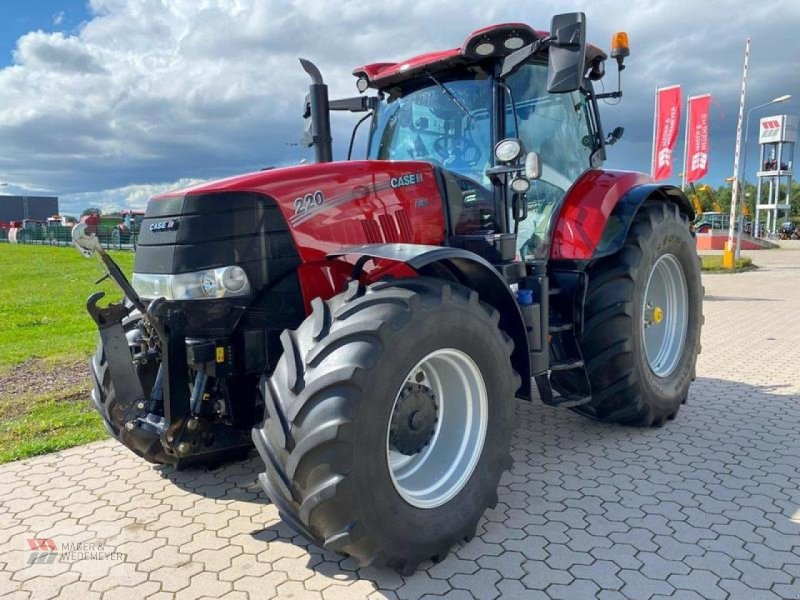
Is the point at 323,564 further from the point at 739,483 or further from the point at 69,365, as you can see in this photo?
the point at 69,365

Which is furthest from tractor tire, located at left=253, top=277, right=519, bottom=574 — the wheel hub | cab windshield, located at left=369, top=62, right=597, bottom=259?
cab windshield, located at left=369, top=62, right=597, bottom=259

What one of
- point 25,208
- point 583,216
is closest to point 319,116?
point 583,216

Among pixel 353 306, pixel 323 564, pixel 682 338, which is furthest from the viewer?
pixel 682 338

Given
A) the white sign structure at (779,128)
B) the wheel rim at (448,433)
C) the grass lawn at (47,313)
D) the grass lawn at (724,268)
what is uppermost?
the white sign structure at (779,128)

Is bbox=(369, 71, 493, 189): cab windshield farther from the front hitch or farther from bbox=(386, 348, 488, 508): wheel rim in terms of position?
the front hitch

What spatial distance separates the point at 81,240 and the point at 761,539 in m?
3.56

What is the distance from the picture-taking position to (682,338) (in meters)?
5.14

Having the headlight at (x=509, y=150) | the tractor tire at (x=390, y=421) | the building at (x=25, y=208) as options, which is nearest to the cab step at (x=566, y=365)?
the tractor tire at (x=390, y=421)

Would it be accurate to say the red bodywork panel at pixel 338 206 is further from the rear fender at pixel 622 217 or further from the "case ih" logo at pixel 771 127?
the "case ih" logo at pixel 771 127

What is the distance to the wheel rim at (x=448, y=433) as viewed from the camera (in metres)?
2.99

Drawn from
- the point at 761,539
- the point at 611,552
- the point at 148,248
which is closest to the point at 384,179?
the point at 148,248

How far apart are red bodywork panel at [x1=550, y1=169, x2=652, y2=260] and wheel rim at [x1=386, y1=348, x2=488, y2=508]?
5.06 ft

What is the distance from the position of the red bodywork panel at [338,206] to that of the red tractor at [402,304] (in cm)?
1

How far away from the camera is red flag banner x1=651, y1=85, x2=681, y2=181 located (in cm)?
1653
